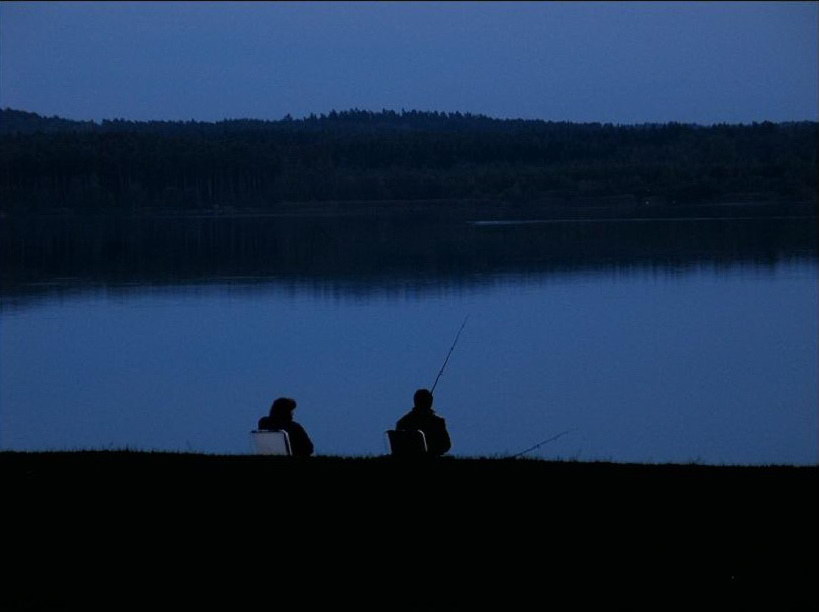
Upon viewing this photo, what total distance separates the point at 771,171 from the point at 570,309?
58713 millimetres

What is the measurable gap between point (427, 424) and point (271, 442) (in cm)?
98

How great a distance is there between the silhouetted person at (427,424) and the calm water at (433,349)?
3421 millimetres

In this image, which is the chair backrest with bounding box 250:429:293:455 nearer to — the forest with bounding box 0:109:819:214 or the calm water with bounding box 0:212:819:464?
the calm water with bounding box 0:212:819:464

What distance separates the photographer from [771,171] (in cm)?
8075

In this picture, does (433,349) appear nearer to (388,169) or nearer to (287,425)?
(287,425)

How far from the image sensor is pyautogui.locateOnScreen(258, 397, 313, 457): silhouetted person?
830 cm

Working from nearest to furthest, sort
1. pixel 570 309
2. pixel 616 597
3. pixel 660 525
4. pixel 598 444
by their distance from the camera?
pixel 616 597, pixel 660 525, pixel 598 444, pixel 570 309

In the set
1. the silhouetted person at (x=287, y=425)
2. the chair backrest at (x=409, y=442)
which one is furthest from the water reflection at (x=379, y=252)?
the chair backrest at (x=409, y=442)

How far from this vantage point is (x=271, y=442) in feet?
26.2

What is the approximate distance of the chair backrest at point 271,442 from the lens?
26.0ft

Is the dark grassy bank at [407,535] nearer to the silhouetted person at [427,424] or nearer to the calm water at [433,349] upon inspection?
the silhouetted person at [427,424]

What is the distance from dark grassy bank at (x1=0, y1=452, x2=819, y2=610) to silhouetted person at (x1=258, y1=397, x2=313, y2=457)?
530 mm

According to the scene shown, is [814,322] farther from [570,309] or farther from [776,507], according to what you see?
[776,507]

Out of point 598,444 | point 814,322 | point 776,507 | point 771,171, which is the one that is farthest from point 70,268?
point 771,171
